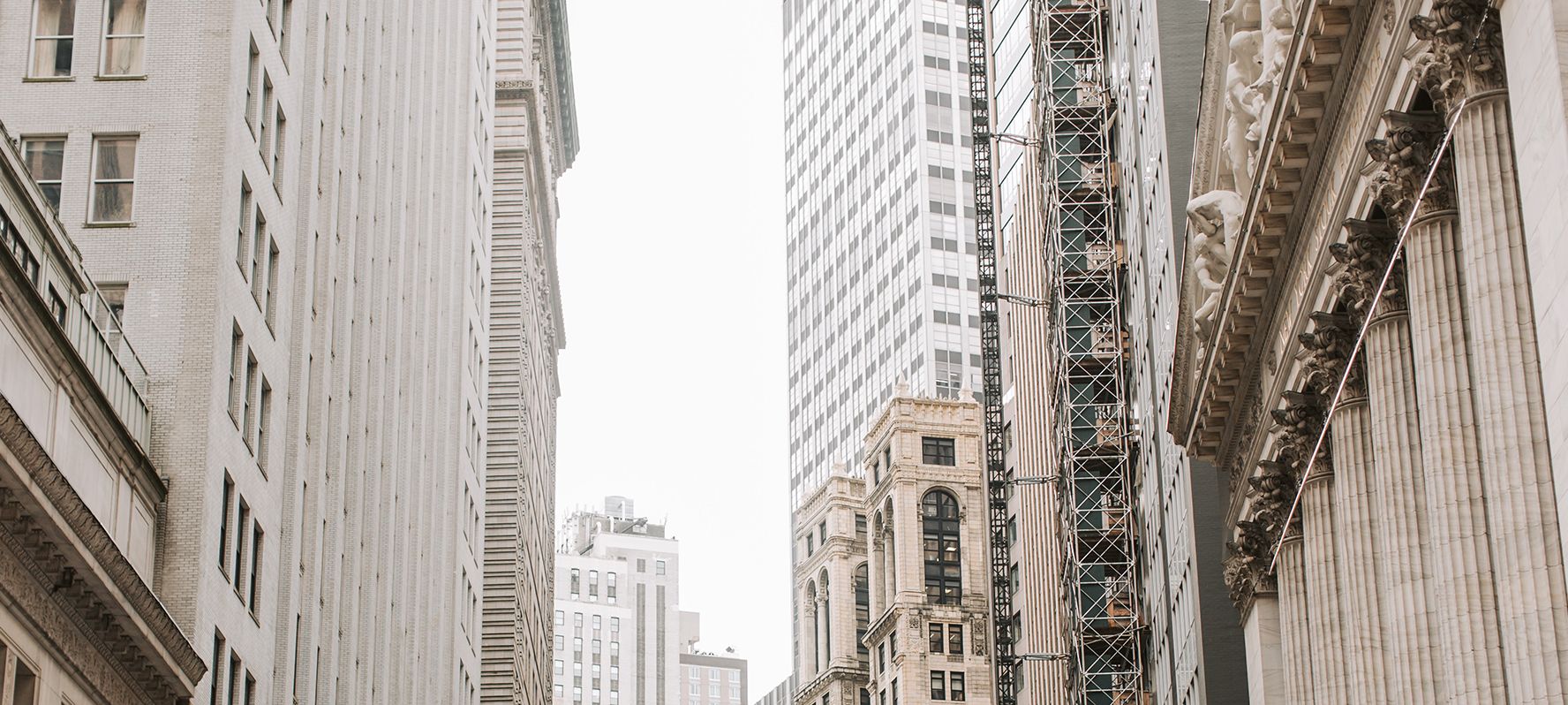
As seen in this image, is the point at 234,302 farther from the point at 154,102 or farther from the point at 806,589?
the point at 806,589

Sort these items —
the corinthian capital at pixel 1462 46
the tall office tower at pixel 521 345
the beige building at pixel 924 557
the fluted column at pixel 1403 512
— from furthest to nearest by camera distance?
the beige building at pixel 924 557, the tall office tower at pixel 521 345, the fluted column at pixel 1403 512, the corinthian capital at pixel 1462 46

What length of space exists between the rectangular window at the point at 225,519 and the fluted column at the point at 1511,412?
28.5 metres

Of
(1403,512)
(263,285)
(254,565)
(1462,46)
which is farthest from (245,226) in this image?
(1462,46)

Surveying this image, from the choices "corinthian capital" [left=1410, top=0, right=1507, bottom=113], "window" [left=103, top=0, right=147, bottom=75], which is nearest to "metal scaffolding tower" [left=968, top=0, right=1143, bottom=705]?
"window" [left=103, top=0, right=147, bottom=75]

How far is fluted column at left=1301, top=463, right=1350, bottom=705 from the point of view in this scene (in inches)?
1998

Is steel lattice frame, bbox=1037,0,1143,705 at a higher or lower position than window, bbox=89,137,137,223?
higher

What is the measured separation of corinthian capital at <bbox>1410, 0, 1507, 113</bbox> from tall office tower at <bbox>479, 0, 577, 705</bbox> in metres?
83.9

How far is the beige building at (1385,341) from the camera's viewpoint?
3291cm

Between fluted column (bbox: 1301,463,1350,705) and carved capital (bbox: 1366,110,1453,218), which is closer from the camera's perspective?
carved capital (bbox: 1366,110,1453,218)

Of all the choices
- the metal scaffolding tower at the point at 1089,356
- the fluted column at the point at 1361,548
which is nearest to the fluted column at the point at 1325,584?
the fluted column at the point at 1361,548

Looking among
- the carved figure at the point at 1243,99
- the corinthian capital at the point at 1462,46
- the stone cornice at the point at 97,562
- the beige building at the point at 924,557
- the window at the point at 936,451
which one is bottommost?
the stone cornice at the point at 97,562

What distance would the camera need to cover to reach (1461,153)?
3472cm

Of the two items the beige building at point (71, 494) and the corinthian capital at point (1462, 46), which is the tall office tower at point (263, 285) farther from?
the corinthian capital at point (1462, 46)

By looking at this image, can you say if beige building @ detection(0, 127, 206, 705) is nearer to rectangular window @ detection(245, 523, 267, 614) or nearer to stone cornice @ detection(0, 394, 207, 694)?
stone cornice @ detection(0, 394, 207, 694)
